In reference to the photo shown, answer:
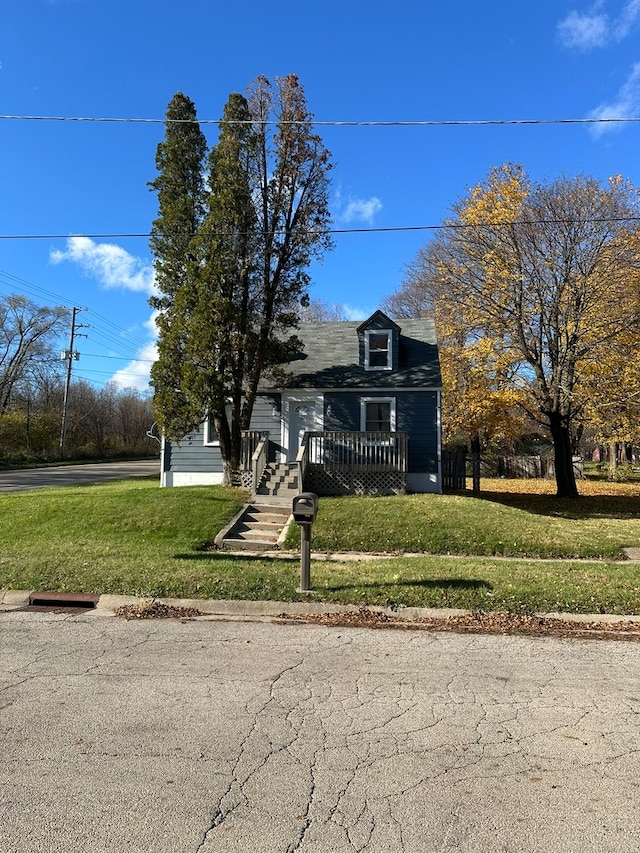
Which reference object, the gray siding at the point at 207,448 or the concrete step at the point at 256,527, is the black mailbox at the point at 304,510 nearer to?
the concrete step at the point at 256,527

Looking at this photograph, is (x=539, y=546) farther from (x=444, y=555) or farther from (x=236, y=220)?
(x=236, y=220)

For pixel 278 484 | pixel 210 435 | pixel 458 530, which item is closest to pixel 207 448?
pixel 210 435

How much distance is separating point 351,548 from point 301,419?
7846 millimetres

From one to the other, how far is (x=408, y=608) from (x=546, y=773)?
11.6 ft

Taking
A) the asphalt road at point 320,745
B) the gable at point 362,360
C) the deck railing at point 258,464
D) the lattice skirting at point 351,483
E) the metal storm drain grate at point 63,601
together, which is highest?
the gable at point 362,360

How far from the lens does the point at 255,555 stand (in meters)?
10.1

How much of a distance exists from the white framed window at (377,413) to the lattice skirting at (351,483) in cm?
240

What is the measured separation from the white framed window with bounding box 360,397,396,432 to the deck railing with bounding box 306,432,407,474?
1485 mm

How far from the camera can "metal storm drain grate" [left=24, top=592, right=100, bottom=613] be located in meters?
7.20

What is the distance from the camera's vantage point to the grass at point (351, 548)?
7.25m

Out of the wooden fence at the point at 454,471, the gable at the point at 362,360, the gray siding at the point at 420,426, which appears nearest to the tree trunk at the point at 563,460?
the wooden fence at the point at 454,471

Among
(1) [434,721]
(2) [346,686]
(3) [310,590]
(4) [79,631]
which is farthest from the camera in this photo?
(3) [310,590]

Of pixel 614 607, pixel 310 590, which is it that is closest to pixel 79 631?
pixel 310 590

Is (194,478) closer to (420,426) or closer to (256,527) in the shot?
(256,527)
